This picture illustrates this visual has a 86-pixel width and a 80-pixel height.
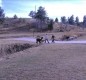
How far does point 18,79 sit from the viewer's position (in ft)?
57.7

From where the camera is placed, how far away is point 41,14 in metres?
120

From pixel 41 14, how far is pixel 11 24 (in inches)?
641

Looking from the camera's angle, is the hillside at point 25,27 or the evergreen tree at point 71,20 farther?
the evergreen tree at point 71,20

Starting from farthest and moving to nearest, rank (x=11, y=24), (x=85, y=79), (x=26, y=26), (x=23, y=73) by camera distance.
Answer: (x=11, y=24) → (x=26, y=26) → (x=23, y=73) → (x=85, y=79)

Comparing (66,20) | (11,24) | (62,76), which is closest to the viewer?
(62,76)

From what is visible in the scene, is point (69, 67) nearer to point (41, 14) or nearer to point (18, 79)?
point (18, 79)

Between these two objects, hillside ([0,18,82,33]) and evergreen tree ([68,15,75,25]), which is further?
evergreen tree ([68,15,75,25])

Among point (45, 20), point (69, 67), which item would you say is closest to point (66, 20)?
point (45, 20)

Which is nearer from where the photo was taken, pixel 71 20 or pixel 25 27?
pixel 25 27

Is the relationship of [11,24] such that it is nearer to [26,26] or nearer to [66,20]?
[26,26]

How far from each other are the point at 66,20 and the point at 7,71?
146 m

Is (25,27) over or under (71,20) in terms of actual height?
under

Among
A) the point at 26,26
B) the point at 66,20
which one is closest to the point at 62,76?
the point at 26,26

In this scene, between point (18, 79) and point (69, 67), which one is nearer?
point (18, 79)
